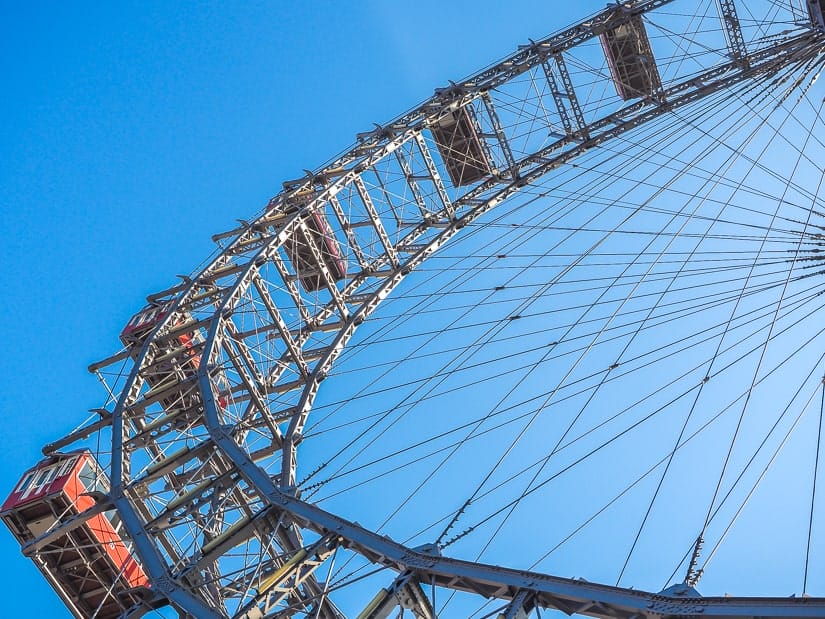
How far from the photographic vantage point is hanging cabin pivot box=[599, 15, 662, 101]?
34812 mm

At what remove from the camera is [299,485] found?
22.5 metres

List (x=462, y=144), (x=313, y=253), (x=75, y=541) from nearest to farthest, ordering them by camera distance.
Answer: (x=75, y=541)
(x=313, y=253)
(x=462, y=144)

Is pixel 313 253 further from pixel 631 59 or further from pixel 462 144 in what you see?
pixel 631 59

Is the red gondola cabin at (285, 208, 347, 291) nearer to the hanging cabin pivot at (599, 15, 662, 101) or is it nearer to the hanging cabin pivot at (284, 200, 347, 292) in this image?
the hanging cabin pivot at (284, 200, 347, 292)

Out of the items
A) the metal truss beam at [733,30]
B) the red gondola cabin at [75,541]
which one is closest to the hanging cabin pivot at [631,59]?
the metal truss beam at [733,30]

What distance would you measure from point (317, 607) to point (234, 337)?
12146 millimetres

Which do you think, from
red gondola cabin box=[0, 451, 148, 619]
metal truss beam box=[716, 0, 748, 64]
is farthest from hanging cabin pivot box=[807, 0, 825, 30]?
red gondola cabin box=[0, 451, 148, 619]

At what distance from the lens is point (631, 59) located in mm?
35969

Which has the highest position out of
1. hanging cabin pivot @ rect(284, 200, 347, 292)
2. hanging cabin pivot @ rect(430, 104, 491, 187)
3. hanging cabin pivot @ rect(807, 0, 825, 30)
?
hanging cabin pivot @ rect(430, 104, 491, 187)

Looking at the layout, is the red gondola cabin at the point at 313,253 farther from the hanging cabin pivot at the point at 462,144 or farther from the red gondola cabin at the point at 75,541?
the red gondola cabin at the point at 75,541

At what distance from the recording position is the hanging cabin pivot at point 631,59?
34.8 m

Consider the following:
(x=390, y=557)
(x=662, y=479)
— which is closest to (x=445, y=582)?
(x=390, y=557)

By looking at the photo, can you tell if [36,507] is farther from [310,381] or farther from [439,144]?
[439,144]

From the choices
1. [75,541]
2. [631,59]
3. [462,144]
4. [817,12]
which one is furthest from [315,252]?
[817,12]
